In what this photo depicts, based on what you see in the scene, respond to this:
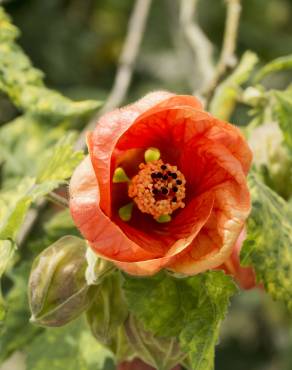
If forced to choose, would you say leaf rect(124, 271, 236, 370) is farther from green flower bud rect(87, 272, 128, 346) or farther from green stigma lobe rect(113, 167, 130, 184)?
green stigma lobe rect(113, 167, 130, 184)

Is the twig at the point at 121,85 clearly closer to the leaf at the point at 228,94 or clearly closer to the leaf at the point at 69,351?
the leaf at the point at 69,351

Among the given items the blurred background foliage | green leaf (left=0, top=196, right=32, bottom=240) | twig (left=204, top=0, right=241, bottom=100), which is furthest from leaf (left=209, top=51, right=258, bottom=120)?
the blurred background foliage

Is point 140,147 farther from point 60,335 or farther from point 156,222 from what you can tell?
point 60,335

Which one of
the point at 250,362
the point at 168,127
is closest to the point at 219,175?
the point at 168,127

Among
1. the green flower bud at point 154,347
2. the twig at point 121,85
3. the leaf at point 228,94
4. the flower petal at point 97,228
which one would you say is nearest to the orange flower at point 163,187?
the flower petal at point 97,228

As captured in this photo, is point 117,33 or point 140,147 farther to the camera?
point 117,33

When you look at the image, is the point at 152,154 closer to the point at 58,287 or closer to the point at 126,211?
the point at 126,211

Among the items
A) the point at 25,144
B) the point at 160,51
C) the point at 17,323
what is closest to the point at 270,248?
the point at 17,323
